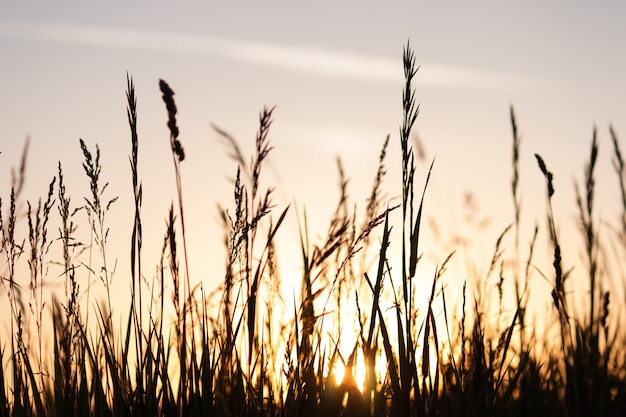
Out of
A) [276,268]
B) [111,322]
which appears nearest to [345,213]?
[276,268]

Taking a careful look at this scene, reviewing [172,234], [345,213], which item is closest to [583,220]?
[345,213]

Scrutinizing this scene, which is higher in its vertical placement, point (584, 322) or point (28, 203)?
point (28, 203)

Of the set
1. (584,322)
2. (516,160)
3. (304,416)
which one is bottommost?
(304,416)

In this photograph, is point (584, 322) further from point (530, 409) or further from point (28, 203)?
Answer: point (28, 203)

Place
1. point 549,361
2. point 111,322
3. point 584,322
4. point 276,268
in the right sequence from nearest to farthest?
point 111,322, point 276,268, point 549,361, point 584,322

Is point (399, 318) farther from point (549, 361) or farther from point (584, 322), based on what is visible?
point (584, 322)

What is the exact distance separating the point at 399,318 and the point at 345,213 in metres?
1.07

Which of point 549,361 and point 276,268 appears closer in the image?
point 276,268

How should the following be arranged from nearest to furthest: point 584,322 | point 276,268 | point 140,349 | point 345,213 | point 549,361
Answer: point 140,349
point 276,268
point 345,213
point 549,361
point 584,322

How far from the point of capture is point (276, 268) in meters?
2.67

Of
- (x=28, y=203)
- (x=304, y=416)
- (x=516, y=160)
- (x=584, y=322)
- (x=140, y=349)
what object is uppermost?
(x=516, y=160)

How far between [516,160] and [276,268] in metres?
1.38

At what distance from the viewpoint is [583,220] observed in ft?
11.4

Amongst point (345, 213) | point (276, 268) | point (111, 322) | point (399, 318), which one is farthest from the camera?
point (345, 213)
